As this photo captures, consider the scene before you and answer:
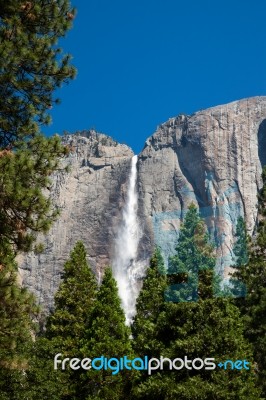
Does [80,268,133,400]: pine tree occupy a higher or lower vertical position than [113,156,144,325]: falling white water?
lower

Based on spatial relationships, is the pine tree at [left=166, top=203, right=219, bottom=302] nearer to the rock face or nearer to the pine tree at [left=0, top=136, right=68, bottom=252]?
the pine tree at [left=0, top=136, right=68, bottom=252]

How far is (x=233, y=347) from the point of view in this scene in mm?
15984

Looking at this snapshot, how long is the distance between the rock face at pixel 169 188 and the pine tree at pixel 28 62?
55.2 m

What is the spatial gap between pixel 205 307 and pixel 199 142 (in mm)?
56828

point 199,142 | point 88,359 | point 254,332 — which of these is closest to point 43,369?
point 88,359

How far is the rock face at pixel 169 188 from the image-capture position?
6856 cm

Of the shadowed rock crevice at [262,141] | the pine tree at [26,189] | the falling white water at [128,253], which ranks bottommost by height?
the pine tree at [26,189]

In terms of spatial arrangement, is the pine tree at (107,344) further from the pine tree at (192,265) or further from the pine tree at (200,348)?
the pine tree at (200,348)

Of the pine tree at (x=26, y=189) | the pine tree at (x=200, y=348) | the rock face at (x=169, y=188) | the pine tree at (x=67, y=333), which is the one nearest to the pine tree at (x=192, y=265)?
the pine tree at (x=200, y=348)

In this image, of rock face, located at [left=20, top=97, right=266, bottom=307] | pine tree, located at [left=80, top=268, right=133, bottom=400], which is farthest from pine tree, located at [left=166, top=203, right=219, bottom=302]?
rock face, located at [left=20, top=97, right=266, bottom=307]

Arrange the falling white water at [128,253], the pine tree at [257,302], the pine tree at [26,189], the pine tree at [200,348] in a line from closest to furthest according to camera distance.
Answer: the pine tree at [26,189] < the pine tree at [200,348] < the pine tree at [257,302] < the falling white water at [128,253]

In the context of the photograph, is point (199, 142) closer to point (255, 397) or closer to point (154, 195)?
point (154, 195)

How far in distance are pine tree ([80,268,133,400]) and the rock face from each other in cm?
4581

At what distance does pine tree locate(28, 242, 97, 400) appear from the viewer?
1903cm
